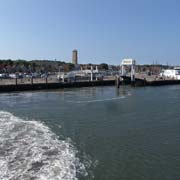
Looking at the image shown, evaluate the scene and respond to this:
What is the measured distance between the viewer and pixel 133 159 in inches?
544

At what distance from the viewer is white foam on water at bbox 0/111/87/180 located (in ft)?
37.3

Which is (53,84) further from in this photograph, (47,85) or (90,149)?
(90,149)

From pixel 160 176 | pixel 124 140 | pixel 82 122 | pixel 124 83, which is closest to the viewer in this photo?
pixel 160 176

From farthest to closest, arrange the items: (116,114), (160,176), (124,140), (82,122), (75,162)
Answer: (116,114), (82,122), (124,140), (75,162), (160,176)

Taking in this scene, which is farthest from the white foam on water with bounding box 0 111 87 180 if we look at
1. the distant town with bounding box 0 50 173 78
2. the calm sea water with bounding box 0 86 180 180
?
the distant town with bounding box 0 50 173 78

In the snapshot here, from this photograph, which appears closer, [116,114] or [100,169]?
[100,169]

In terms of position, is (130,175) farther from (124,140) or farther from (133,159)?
(124,140)

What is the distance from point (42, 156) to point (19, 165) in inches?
55.8

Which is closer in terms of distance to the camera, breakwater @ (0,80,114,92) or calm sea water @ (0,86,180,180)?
calm sea water @ (0,86,180,180)

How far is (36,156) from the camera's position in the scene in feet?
43.9

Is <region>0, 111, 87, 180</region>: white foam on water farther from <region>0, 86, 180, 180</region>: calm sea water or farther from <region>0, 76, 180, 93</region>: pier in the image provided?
<region>0, 76, 180, 93</region>: pier

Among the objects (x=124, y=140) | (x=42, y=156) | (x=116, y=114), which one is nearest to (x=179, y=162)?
(x=124, y=140)

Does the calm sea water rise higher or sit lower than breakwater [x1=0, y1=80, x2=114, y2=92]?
lower

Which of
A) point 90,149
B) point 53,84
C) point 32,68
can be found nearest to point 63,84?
point 53,84
